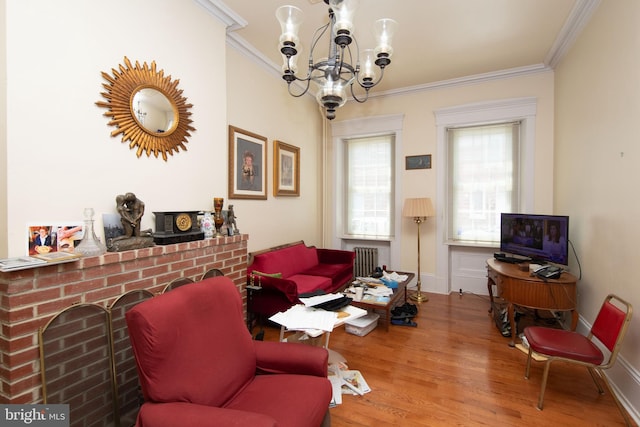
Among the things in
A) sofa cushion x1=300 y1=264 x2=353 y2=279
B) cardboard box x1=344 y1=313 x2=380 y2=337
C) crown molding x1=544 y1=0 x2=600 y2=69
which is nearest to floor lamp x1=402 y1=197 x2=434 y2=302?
sofa cushion x1=300 y1=264 x2=353 y2=279

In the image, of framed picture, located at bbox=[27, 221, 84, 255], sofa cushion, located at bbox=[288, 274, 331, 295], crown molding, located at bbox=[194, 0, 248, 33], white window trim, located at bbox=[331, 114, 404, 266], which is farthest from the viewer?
white window trim, located at bbox=[331, 114, 404, 266]

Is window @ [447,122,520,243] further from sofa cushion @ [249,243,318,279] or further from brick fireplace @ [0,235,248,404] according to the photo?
brick fireplace @ [0,235,248,404]

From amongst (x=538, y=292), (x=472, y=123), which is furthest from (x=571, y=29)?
(x=538, y=292)

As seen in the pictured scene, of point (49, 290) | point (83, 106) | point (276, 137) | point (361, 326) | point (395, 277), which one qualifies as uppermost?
point (276, 137)

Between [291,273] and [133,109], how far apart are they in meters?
2.47

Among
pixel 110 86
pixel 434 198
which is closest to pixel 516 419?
pixel 434 198

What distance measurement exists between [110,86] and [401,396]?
9.48ft

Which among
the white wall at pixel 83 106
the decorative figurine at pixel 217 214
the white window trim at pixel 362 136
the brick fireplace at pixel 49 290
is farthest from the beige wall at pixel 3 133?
the white window trim at pixel 362 136

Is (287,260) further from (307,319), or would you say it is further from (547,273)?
(547,273)

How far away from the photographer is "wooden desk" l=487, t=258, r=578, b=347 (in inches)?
108

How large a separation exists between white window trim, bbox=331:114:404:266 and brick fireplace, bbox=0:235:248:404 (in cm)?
333

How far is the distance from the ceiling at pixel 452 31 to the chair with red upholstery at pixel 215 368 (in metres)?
2.59

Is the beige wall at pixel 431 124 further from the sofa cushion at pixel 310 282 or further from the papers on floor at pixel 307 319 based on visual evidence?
the papers on floor at pixel 307 319

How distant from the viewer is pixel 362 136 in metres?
5.12
